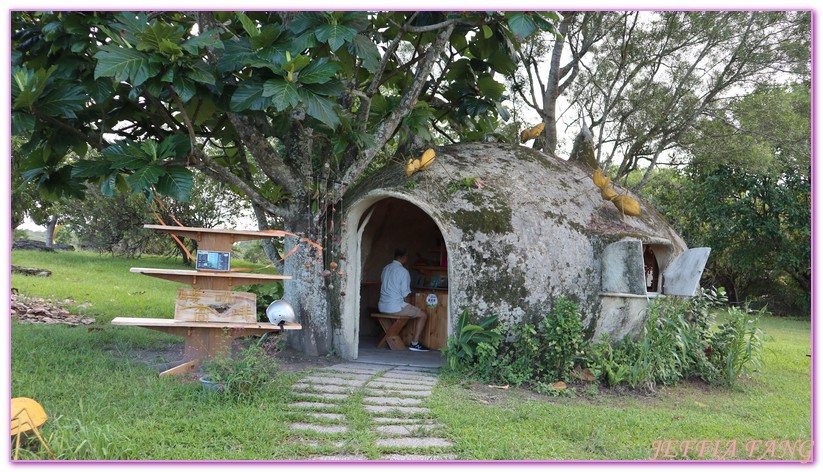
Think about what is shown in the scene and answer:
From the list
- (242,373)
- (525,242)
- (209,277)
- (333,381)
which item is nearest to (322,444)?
(242,373)

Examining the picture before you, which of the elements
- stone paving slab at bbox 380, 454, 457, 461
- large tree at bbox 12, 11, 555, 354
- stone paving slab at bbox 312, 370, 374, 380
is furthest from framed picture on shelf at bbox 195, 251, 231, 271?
stone paving slab at bbox 380, 454, 457, 461

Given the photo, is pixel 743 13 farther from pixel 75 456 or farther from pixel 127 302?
pixel 127 302

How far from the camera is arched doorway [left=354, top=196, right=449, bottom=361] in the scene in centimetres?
863

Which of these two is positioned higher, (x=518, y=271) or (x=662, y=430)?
(x=518, y=271)

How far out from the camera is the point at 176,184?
5488 mm

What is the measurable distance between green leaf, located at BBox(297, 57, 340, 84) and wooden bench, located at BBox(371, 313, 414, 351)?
3.79 m

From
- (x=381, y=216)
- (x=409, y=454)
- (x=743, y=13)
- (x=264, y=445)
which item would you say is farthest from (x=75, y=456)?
(x=743, y=13)

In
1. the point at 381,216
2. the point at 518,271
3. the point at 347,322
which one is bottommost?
the point at 347,322

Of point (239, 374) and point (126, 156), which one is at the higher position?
point (126, 156)

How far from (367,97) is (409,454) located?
13.1 feet

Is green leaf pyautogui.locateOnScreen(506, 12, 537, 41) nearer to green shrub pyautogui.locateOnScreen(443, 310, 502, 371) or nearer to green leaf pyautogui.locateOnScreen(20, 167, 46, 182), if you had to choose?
green shrub pyautogui.locateOnScreen(443, 310, 502, 371)

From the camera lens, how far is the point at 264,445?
4078 millimetres

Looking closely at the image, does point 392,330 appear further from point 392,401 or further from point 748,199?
point 748,199

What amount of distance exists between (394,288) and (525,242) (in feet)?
7.34
